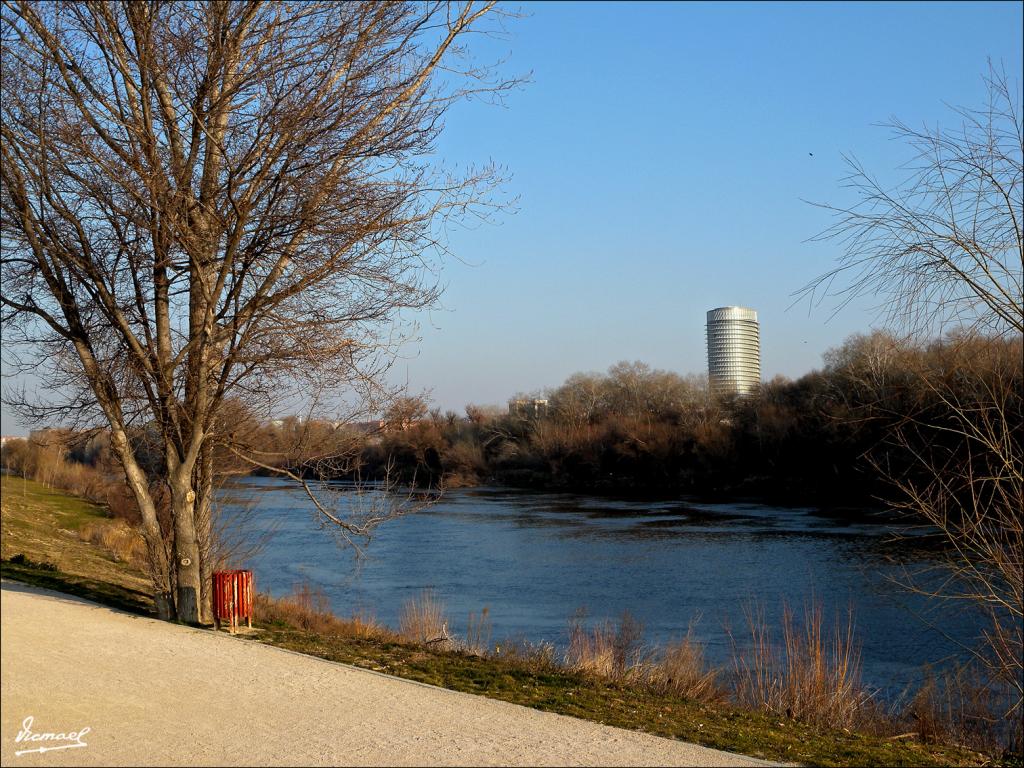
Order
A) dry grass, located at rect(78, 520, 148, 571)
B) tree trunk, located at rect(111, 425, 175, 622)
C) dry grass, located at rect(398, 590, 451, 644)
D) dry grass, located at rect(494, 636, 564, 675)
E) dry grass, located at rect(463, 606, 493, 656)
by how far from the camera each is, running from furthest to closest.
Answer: dry grass, located at rect(78, 520, 148, 571) < dry grass, located at rect(398, 590, 451, 644) < dry grass, located at rect(463, 606, 493, 656) < tree trunk, located at rect(111, 425, 175, 622) < dry grass, located at rect(494, 636, 564, 675)

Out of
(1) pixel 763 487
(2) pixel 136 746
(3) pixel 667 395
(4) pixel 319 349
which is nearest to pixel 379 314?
(4) pixel 319 349

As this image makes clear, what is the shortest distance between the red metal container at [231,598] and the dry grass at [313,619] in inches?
73.4

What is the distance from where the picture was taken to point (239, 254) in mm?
10109

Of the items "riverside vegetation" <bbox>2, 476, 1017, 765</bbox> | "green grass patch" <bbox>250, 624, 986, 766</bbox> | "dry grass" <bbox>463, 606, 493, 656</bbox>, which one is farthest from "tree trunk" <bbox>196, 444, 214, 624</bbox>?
"dry grass" <bbox>463, 606, 493, 656</bbox>

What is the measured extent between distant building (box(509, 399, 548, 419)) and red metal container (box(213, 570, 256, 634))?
5368cm

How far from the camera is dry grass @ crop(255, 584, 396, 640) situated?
43.9 ft

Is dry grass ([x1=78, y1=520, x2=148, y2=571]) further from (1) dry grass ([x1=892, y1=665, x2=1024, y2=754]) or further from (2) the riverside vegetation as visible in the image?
(1) dry grass ([x1=892, y1=665, x2=1024, y2=754])

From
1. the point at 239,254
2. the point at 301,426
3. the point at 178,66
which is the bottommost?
the point at 301,426

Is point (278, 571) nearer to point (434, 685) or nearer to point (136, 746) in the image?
point (434, 685)

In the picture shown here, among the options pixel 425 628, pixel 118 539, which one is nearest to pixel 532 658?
pixel 425 628

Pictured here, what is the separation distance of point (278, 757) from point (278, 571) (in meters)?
18.1

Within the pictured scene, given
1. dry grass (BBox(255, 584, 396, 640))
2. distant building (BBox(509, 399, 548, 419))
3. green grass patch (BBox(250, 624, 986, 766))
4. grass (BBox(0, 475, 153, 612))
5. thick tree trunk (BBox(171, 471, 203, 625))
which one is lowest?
dry grass (BBox(255, 584, 396, 640))

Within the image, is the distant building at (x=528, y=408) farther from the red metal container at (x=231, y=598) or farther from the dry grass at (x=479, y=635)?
the red metal container at (x=231, y=598)

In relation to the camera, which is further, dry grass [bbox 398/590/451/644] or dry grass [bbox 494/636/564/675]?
dry grass [bbox 398/590/451/644]
